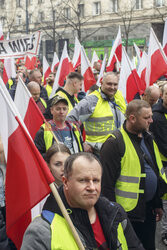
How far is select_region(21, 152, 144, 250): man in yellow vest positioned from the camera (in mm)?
2207

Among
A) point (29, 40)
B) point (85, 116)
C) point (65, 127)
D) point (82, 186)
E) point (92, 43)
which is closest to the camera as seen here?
point (82, 186)

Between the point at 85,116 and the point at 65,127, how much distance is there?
75 centimetres

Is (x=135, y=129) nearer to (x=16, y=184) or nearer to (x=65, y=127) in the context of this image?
(x=65, y=127)

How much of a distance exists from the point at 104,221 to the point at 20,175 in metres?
0.63

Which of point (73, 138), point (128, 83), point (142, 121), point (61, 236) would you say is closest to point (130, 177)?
point (142, 121)

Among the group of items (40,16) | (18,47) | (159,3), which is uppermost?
(159,3)

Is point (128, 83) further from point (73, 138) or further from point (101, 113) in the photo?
point (73, 138)

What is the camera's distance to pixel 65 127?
4934mm

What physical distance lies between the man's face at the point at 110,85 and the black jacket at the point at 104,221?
10.7ft

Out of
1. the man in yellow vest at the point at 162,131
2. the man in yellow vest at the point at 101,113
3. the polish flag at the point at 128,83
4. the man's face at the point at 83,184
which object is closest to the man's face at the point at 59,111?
the man in yellow vest at the point at 101,113

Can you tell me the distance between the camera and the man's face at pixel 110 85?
562 centimetres

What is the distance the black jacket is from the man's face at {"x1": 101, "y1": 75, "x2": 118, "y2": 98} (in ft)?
10.7

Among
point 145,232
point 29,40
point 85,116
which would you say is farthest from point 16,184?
point 29,40

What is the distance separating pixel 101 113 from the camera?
5.66 metres
